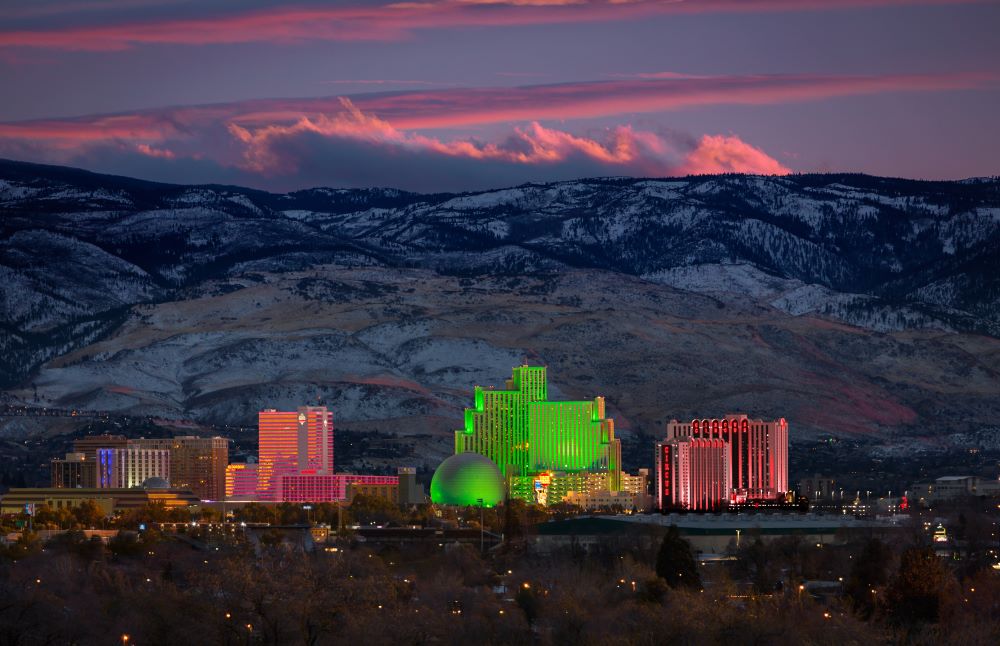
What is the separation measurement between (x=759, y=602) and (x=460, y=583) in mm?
29669

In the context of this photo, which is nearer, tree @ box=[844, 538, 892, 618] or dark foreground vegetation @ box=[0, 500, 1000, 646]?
dark foreground vegetation @ box=[0, 500, 1000, 646]

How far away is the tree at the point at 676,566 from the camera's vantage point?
15590cm

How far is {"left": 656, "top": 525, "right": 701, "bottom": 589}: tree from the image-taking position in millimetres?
155900

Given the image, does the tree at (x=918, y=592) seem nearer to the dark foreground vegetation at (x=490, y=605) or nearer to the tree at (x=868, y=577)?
the dark foreground vegetation at (x=490, y=605)

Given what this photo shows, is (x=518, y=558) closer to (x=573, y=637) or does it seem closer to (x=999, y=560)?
(x=999, y=560)

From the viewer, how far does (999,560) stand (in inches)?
7377

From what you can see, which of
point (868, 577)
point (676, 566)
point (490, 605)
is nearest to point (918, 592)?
point (868, 577)

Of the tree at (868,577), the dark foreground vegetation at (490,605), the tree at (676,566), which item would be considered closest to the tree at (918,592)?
the dark foreground vegetation at (490,605)

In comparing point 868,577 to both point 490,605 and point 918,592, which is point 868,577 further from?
point 490,605

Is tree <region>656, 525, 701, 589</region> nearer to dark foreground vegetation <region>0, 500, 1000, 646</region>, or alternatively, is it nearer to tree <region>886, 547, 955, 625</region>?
dark foreground vegetation <region>0, 500, 1000, 646</region>

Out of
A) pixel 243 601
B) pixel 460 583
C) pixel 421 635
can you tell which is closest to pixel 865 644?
pixel 421 635

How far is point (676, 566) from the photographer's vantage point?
6240 inches

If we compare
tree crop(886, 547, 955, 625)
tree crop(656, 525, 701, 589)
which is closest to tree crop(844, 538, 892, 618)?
tree crop(886, 547, 955, 625)

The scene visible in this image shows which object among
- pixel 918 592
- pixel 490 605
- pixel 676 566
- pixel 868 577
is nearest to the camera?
pixel 918 592
